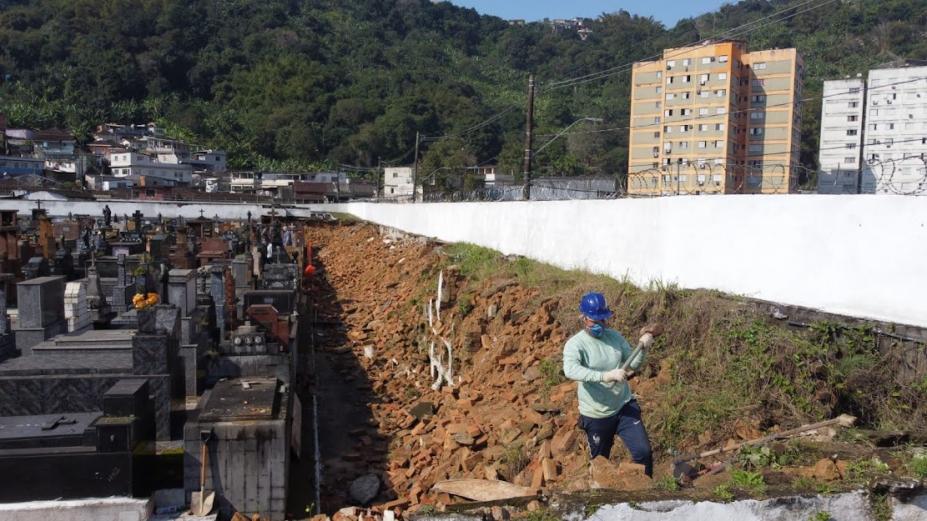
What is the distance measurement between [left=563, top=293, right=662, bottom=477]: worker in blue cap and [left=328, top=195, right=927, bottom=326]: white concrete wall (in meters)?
4.08

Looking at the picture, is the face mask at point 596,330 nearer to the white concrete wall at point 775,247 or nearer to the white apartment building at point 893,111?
the white concrete wall at point 775,247

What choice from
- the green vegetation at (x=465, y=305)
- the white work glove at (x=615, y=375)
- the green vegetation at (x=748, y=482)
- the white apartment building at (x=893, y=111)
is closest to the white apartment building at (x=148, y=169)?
the green vegetation at (x=465, y=305)

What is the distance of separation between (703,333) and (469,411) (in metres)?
3.76

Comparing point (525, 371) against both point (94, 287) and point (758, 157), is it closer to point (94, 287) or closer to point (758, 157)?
point (94, 287)

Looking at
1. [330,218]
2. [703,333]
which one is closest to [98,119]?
[330,218]

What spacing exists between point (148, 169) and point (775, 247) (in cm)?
7918

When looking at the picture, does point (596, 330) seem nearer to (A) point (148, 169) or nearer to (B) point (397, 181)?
(B) point (397, 181)

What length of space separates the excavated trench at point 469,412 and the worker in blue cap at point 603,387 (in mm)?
242

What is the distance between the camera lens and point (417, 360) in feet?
48.9

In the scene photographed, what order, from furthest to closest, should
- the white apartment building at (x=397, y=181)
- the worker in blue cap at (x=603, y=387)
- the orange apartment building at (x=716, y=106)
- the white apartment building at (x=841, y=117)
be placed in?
the white apartment building at (x=397, y=181) → the orange apartment building at (x=716, y=106) → the white apartment building at (x=841, y=117) → the worker in blue cap at (x=603, y=387)

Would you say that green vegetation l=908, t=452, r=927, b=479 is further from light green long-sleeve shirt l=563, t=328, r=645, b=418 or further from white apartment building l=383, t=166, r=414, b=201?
white apartment building l=383, t=166, r=414, b=201

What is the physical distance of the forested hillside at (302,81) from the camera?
81938 mm

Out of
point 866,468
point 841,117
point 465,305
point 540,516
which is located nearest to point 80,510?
point 540,516

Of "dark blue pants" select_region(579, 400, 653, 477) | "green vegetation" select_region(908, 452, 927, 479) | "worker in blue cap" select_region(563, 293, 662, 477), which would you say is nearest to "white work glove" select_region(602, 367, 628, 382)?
"worker in blue cap" select_region(563, 293, 662, 477)
